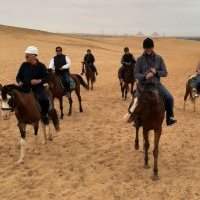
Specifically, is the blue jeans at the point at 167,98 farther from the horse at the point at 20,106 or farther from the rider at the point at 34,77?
the rider at the point at 34,77

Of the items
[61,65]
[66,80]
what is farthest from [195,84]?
[61,65]

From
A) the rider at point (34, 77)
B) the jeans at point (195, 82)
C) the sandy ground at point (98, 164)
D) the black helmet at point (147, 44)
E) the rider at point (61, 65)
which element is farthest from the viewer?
the jeans at point (195, 82)

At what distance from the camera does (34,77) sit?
11.3m

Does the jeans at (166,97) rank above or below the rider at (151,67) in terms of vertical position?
below

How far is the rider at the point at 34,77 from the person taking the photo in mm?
11002

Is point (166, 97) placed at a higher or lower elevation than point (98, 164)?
higher

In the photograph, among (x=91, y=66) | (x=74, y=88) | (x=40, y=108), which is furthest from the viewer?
(x=91, y=66)

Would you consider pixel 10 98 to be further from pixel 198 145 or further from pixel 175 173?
pixel 198 145

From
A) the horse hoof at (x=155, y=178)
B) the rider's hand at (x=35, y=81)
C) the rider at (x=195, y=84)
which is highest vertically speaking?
the rider's hand at (x=35, y=81)

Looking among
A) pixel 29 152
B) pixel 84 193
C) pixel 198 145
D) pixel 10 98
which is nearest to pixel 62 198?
pixel 84 193

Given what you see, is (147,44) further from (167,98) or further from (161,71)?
(167,98)

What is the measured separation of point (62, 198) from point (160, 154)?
3.53 metres

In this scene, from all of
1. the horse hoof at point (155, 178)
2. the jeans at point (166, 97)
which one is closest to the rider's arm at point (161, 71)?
the jeans at point (166, 97)

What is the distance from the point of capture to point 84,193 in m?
8.89
